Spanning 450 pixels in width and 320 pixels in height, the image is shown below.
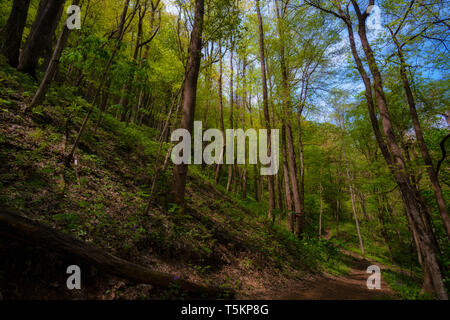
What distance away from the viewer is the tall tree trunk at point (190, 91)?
563 cm

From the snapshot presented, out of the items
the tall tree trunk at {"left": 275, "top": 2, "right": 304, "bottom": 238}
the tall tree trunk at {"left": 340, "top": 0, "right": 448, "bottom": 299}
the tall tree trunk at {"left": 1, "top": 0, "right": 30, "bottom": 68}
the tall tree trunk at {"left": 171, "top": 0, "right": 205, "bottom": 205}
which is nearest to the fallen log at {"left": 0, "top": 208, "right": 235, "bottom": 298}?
the tall tree trunk at {"left": 171, "top": 0, "right": 205, "bottom": 205}

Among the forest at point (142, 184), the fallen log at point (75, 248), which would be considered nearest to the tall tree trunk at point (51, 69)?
the forest at point (142, 184)

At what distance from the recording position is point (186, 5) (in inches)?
214

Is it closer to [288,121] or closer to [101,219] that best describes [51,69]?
[101,219]

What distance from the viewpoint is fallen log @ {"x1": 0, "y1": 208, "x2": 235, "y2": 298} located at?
213cm

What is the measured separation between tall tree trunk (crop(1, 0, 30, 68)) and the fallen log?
7078 millimetres

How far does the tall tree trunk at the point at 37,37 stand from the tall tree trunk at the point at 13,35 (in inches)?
9.1

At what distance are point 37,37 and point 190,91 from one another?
16.9ft

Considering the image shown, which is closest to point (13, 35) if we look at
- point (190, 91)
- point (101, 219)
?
point (190, 91)

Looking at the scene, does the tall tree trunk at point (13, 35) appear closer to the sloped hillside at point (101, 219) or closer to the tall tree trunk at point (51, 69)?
the sloped hillside at point (101, 219)

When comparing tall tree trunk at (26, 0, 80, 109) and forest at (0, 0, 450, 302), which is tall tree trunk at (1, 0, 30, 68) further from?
tall tree trunk at (26, 0, 80, 109)

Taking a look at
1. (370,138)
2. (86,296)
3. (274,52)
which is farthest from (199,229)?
(370,138)

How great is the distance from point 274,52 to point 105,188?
1218 cm

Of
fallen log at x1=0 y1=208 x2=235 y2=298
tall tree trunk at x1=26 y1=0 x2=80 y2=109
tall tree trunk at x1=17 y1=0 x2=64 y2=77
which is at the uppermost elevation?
tall tree trunk at x1=17 y1=0 x2=64 y2=77
